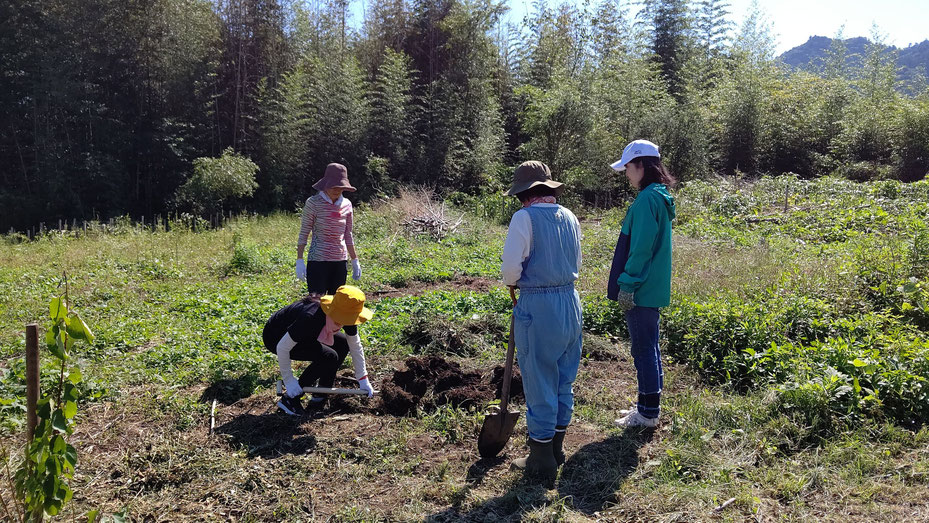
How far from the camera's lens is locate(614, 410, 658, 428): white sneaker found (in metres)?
3.52

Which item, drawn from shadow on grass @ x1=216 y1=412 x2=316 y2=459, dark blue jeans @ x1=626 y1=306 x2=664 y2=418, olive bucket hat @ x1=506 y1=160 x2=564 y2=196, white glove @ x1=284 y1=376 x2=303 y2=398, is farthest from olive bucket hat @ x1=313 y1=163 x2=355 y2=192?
dark blue jeans @ x1=626 y1=306 x2=664 y2=418

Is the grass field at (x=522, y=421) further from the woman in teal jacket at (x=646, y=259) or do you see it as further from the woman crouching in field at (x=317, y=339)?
the woman in teal jacket at (x=646, y=259)

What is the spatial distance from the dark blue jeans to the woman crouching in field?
161cm

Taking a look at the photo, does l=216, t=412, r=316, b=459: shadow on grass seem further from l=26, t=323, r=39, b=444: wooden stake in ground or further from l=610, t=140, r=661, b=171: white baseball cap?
l=610, t=140, r=661, b=171: white baseball cap

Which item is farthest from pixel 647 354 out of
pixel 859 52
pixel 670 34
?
pixel 859 52

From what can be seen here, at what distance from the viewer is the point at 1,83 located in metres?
16.3

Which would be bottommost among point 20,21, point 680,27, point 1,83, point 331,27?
point 1,83

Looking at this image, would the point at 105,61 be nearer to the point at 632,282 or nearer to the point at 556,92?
the point at 556,92

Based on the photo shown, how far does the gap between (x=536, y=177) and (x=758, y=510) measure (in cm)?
188

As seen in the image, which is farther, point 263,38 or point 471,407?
point 263,38

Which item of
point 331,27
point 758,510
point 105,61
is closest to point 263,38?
point 331,27

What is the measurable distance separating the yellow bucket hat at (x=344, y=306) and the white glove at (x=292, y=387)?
508 millimetres

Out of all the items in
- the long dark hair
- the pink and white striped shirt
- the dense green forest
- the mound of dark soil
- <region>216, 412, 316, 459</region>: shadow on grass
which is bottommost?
<region>216, 412, 316, 459</region>: shadow on grass

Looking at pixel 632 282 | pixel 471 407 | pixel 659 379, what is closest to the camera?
pixel 632 282
